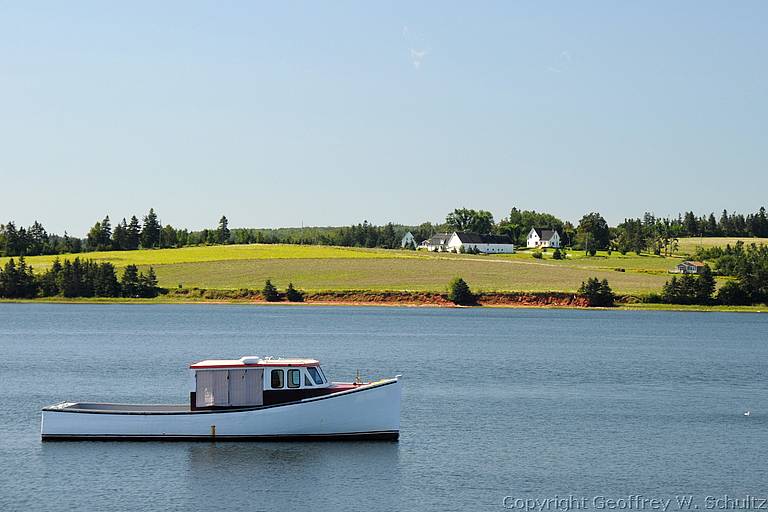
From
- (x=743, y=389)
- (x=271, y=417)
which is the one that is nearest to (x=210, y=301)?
(x=743, y=389)

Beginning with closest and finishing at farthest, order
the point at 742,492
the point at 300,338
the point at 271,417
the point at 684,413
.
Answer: the point at 742,492
the point at 271,417
the point at 684,413
the point at 300,338

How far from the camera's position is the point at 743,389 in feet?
221

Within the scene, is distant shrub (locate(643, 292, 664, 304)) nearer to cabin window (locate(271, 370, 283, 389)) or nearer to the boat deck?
the boat deck

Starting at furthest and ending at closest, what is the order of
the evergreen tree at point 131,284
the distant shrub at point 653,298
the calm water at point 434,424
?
the evergreen tree at point 131,284 < the distant shrub at point 653,298 < the calm water at point 434,424

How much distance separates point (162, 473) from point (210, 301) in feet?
395

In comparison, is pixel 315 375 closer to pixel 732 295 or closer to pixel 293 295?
pixel 293 295

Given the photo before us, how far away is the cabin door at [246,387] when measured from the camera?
4503cm

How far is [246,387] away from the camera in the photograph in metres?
45.1

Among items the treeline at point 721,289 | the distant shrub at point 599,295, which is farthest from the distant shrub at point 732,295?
the distant shrub at point 599,295

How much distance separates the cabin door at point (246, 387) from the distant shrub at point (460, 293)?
115 m

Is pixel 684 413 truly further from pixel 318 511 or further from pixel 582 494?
pixel 318 511

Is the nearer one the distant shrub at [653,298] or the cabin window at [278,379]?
the cabin window at [278,379]

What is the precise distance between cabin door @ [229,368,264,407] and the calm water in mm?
1885

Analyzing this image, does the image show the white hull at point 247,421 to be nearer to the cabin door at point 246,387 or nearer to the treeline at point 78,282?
the cabin door at point 246,387
